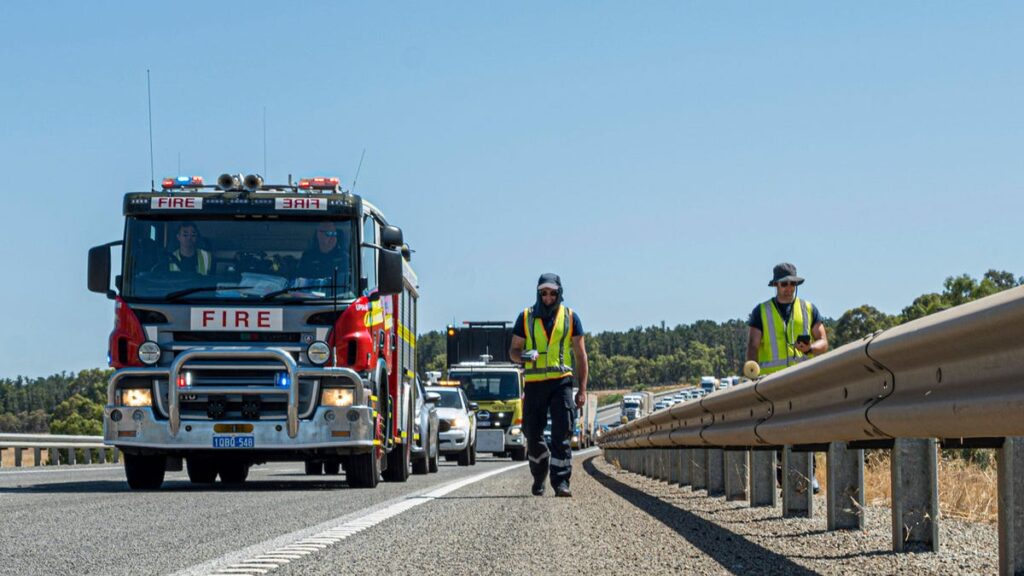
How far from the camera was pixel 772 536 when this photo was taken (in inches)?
300

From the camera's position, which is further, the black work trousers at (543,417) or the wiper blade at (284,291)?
the wiper blade at (284,291)

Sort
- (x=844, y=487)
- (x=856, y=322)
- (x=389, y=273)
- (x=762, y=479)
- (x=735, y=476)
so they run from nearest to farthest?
1. (x=844, y=487)
2. (x=762, y=479)
3. (x=735, y=476)
4. (x=389, y=273)
5. (x=856, y=322)

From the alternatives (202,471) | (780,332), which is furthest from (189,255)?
(780,332)

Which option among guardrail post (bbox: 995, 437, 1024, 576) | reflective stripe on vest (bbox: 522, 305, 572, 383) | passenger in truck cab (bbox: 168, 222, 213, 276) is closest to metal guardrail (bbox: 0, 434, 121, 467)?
passenger in truck cab (bbox: 168, 222, 213, 276)

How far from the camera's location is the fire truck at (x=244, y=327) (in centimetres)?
1337

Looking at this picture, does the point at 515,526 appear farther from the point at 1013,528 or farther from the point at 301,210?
the point at 301,210

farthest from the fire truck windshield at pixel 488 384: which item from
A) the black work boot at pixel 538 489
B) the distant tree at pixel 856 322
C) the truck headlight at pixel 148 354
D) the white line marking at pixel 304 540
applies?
the distant tree at pixel 856 322

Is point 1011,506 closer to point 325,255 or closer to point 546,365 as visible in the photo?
point 546,365

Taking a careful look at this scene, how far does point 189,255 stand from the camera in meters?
13.8

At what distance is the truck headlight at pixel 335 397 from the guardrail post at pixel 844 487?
265 inches

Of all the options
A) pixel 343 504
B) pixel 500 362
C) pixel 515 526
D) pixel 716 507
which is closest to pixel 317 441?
pixel 343 504

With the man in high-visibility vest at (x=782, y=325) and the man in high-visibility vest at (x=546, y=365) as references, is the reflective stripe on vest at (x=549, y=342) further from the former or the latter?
the man in high-visibility vest at (x=782, y=325)

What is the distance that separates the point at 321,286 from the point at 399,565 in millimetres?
7782

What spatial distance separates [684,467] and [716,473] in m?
2.05
